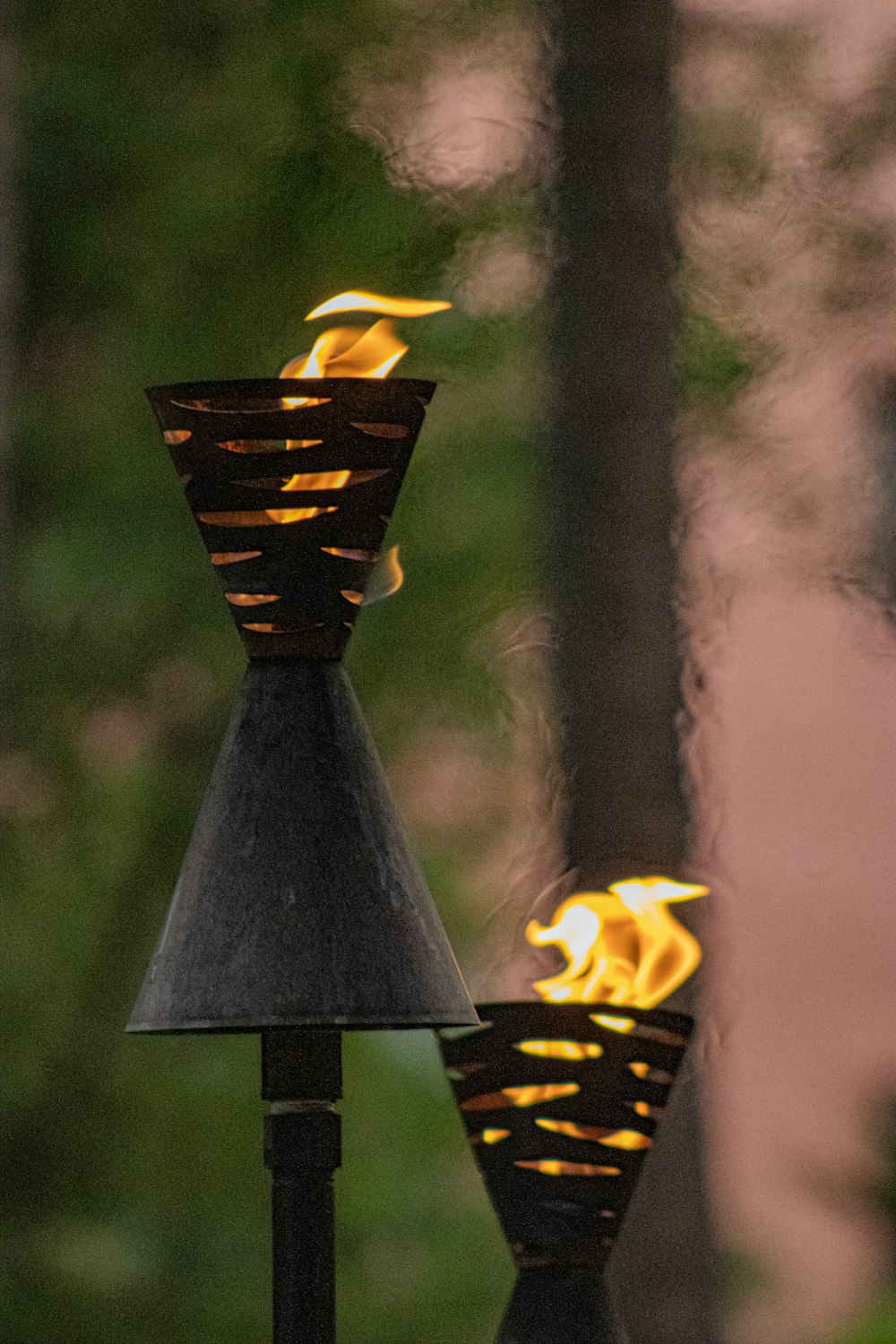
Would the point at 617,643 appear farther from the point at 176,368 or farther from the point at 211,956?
the point at 211,956

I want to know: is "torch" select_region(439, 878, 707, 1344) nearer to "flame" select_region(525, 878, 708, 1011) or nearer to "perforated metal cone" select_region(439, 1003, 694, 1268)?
"perforated metal cone" select_region(439, 1003, 694, 1268)

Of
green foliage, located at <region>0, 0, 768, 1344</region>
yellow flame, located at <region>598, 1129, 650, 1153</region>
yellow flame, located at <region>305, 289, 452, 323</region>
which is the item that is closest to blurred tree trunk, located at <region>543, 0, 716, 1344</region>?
green foliage, located at <region>0, 0, 768, 1344</region>

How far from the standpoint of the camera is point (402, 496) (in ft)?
16.9

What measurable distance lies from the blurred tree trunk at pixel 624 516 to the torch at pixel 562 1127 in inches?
84.3

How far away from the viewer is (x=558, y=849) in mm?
4734

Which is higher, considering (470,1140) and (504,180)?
(504,180)

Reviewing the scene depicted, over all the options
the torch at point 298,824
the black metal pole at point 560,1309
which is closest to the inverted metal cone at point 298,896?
the torch at point 298,824

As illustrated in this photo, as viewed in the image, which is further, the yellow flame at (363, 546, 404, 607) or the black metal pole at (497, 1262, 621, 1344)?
the black metal pole at (497, 1262, 621, 1344)

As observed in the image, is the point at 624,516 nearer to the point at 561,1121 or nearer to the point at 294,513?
the point at 561,1121

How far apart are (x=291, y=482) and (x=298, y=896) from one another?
15.8 inches

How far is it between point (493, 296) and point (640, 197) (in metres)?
0.50

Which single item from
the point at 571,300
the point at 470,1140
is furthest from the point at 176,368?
the point at 470,1140

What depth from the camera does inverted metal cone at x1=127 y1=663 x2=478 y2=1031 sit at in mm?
1604

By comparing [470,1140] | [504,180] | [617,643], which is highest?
[504,180]
